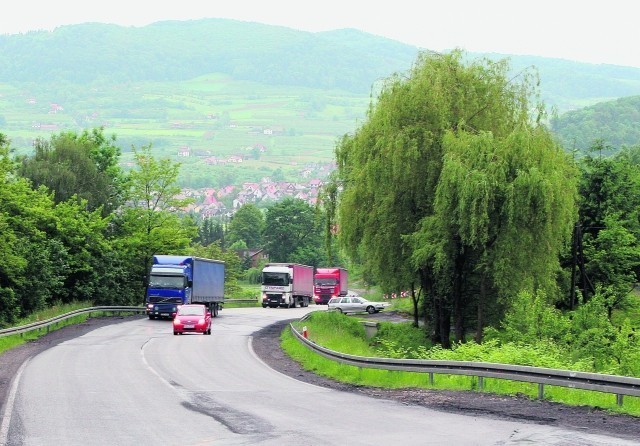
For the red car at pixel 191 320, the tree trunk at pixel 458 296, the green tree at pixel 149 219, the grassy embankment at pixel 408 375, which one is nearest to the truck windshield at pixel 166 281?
the red car at pixel 191 320

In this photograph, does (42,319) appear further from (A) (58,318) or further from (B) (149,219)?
(B) (149,219)

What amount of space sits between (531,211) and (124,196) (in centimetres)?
5006

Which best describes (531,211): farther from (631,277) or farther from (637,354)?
(631,277)

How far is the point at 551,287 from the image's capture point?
37625mm

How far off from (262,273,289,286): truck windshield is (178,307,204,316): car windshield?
35.9m

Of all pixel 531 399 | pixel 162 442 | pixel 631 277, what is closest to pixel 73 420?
pixel 162 442

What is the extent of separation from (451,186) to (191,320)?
A: 16.2 metres

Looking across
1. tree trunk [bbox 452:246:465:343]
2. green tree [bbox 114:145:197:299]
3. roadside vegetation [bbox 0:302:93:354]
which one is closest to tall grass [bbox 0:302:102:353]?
roadside vegetation [bbox 0:302:93:354]

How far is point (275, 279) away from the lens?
84125 millimetres

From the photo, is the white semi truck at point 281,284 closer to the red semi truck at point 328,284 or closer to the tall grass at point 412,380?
the red semi truck at point 328,284

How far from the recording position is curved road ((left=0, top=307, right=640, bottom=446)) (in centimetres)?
1395

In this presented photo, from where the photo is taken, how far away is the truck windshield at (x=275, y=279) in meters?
83.5

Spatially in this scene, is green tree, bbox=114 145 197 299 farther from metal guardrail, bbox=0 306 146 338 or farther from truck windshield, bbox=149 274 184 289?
truck windshield, bbox=149 274 184 289

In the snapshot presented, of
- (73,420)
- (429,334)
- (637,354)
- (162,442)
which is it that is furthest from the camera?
(429,334)
